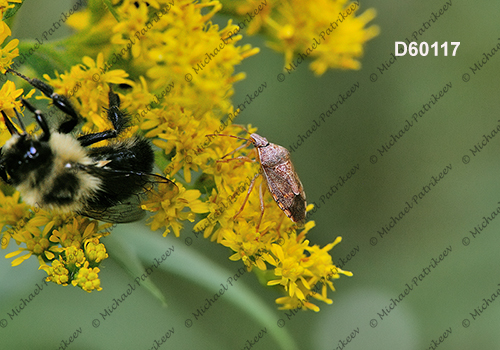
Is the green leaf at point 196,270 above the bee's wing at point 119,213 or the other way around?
the other way around

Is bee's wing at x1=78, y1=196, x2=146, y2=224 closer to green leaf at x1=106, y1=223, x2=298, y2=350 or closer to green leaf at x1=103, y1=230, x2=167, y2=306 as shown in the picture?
green leaf at x1=103, y1=230, x2=167, y2=306

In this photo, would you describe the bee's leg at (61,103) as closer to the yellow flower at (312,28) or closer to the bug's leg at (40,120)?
the bug's leg at (40,120)

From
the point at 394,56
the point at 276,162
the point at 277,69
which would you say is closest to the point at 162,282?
the point at 276,162

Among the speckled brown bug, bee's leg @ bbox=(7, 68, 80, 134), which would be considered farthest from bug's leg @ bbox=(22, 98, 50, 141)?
the speckled brown bug

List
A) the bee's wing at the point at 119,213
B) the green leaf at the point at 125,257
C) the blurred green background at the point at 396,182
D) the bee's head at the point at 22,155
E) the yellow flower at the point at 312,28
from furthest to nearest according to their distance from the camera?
the blurred green background at the point at 396,182
the yellow flower at the point at 312,28
the green leaf at the point at 125,257
the bee's wing at the point at 119,213
the bee's head at the point at 22,155

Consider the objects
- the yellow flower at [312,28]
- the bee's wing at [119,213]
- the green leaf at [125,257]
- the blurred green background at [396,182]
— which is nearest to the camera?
the bee's wing at [119,213]

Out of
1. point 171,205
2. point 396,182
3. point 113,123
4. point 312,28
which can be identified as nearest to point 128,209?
point 171,205

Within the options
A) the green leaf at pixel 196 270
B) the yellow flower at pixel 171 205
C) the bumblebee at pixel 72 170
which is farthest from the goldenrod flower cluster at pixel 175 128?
the green leaf at pixel 196 270
